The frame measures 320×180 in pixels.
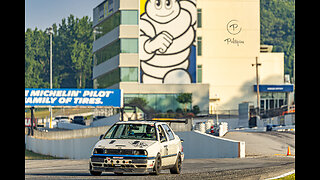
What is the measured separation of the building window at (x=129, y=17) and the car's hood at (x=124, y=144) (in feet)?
230

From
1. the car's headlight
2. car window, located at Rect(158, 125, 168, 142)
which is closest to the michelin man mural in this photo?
car window, located at Rect(158, 125, 168, 142)

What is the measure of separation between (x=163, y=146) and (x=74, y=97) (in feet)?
144

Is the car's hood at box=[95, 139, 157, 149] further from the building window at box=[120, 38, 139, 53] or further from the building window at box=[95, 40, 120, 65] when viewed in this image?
the building window at box=[95, 40, 120, 65]

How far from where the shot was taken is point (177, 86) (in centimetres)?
8656

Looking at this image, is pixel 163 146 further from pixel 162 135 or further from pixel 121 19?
pixel 121 19

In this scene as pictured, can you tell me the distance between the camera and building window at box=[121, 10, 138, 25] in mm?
86938

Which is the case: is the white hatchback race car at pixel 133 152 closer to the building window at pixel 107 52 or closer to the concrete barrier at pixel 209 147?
the concrete barrier at pixel 209 147

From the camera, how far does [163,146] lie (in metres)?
17.9

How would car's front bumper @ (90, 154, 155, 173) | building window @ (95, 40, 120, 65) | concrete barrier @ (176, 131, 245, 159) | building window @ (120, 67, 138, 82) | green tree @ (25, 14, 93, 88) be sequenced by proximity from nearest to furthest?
car's front bumper @ (90, 154, 155, 173) → concrete barrier @ (176, 131, 245, 159) → building window @ (120, 67, 138, 82) → building window @ (95, 40, 120, 65) → green tree @ (25, 14, 93, 88)

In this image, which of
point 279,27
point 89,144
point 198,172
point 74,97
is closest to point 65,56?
point 279,27

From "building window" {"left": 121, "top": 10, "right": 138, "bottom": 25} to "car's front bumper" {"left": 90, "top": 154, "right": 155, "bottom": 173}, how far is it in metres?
70.9

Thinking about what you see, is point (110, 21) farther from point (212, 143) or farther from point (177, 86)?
point (212, 143)
